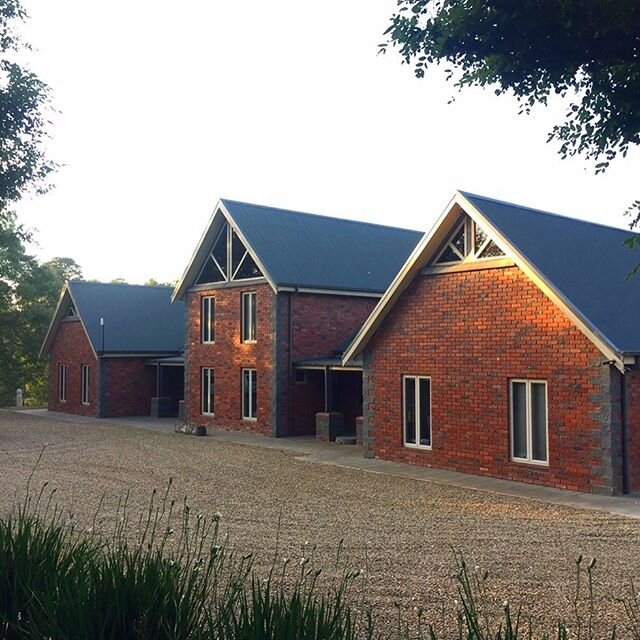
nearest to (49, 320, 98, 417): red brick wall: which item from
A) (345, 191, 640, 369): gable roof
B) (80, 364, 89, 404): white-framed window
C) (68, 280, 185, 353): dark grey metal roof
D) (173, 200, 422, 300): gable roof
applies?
(80, 364, 89, 404): white-framed window

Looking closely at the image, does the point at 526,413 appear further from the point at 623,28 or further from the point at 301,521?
the point at 623,28

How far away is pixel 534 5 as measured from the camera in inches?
331

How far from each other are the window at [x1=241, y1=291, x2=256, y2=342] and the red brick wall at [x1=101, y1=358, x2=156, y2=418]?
9190 millimetres

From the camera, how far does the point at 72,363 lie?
32938 mm

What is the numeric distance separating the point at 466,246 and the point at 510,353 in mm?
2607

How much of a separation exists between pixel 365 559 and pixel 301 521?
242 cm

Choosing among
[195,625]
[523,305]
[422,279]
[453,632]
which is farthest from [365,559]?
[422,279]

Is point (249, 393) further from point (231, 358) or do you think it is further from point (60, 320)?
point (60, 320)

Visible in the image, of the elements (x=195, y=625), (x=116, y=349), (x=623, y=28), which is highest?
(x=623, y=28)

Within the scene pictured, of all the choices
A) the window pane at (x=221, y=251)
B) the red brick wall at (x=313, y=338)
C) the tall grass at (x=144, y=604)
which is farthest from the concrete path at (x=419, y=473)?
the tall grass at (x=144, y=604)

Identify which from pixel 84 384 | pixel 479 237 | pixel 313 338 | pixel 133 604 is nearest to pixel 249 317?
pixel 313 338

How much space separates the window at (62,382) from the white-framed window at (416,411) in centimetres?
2191

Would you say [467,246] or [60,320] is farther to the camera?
[60,320]

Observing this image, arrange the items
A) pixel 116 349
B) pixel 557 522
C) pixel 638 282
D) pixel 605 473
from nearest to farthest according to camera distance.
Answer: pixel 557 522 < pixel 605 473 < pixel 638 282 < pixel 116 349
